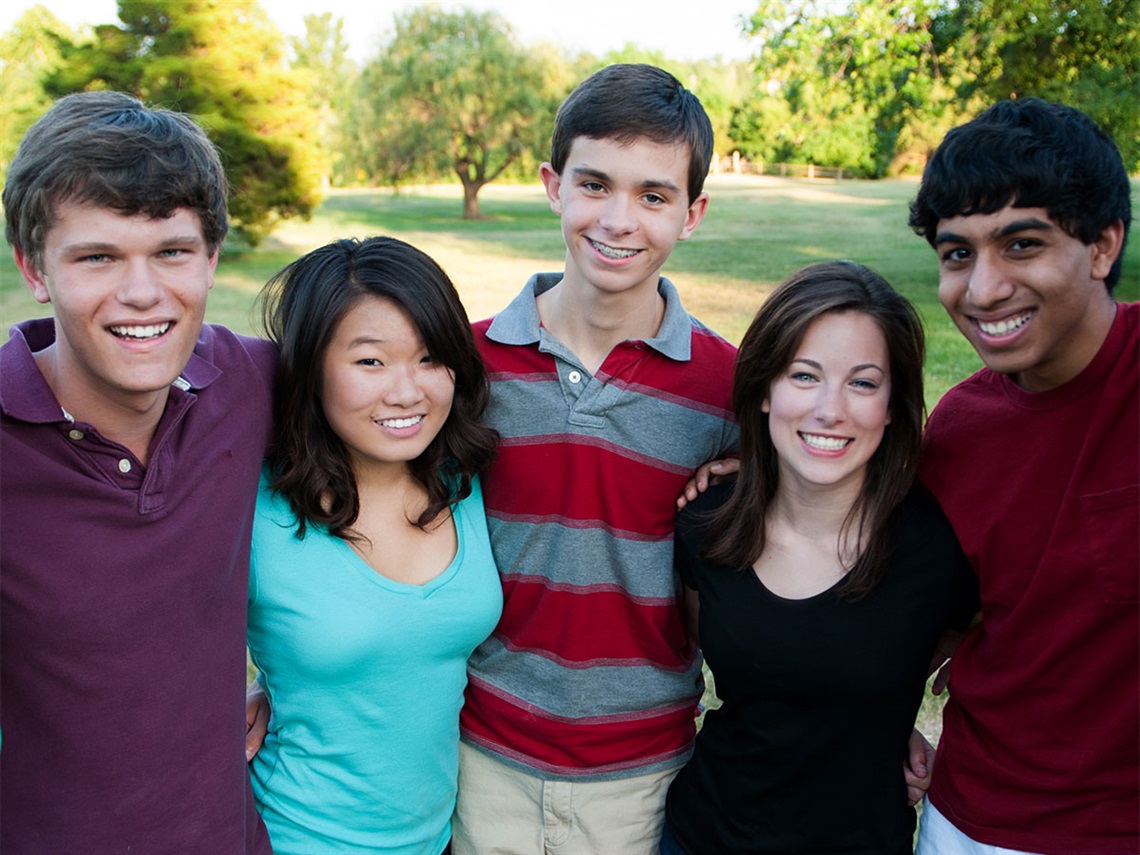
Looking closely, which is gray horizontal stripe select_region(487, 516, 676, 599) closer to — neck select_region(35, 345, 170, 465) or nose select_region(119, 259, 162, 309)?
neck select_region(35, 345, 170, 465)

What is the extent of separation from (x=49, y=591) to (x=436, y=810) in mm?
1118

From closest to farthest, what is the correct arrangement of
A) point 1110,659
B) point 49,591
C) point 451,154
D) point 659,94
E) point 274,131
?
point 49,591 < point 1110,659 < point 659,94 < point 274,131 < point 451,154

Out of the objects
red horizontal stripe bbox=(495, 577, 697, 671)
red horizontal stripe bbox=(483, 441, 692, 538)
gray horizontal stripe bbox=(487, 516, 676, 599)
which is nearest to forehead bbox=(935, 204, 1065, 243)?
red horizontal stripe bbox=(483, 441, 692, 538)

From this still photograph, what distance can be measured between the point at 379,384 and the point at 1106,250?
1642 mm

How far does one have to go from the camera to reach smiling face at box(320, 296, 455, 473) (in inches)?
94.1

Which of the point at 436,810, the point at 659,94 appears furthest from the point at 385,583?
the point at 659,94

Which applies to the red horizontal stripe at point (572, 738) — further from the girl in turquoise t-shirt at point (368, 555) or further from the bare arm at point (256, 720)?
the bare arm at point (256, 720)

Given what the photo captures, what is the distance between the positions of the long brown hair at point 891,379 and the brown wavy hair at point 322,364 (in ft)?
2.17

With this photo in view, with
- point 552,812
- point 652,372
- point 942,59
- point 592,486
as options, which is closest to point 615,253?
point 652,372

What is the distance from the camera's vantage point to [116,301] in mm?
1875

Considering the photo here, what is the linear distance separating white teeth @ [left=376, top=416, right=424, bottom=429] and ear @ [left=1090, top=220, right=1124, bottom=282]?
1.55 metres

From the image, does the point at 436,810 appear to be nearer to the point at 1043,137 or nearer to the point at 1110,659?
the point at 1110,659

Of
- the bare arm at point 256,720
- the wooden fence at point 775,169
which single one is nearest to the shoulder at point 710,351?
the bare arm at point 256,720

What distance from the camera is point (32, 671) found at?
5.95 ft
